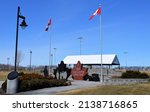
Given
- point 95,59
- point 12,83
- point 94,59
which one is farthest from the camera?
point 94,59

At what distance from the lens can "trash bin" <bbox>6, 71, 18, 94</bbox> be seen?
21.2 m

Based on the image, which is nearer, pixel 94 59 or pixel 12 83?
pixel 12 83

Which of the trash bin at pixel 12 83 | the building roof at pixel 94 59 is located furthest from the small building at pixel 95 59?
the trash bin at pixel 12 83

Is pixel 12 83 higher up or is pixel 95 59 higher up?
pixel 95 59

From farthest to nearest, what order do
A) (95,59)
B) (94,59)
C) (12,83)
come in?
(94,59) < (95,59) < (12,83)

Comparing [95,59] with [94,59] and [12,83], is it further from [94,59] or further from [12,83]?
[12,83]

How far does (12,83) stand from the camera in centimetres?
2123

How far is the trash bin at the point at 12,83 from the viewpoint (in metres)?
21.2

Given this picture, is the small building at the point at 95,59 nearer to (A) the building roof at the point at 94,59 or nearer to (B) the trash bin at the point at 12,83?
(A) the building roof at the point at 94,59

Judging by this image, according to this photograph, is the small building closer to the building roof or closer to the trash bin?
the building roof

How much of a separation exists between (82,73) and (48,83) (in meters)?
14.6

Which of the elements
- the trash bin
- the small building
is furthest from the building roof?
the trash bin

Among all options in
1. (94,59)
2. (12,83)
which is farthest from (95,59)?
(12,83)

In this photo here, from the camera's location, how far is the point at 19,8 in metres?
21.7
